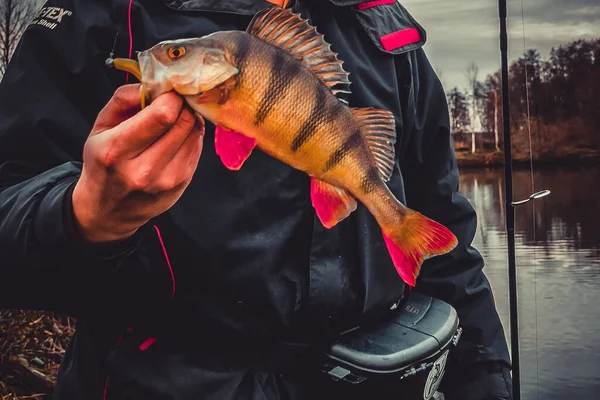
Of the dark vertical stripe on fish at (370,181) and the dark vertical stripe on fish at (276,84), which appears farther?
the dark vertical stripe on fish at (370,181)

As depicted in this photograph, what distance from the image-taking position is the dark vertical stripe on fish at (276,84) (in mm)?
1296

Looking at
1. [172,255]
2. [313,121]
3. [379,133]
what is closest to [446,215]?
[379,133]

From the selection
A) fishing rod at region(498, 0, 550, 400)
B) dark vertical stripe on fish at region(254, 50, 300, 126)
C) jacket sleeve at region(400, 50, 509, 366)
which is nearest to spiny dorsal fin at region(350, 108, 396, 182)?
dark vertical stripe on fish at region(254, 50, 300, 126)

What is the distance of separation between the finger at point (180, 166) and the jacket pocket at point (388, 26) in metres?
0.91

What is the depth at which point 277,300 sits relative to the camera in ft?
6.07

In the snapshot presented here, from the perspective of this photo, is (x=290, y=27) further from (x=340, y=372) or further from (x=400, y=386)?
(x=400, y=386)

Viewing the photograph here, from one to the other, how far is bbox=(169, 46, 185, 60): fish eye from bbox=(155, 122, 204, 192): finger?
148mm

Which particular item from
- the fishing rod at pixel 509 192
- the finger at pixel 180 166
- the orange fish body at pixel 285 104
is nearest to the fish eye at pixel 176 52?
the orange fish body at pixel 285 104

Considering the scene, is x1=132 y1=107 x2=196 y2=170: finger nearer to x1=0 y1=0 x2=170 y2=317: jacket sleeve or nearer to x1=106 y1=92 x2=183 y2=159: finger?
x1=106 y1=92 x2=183 y2=159: finger

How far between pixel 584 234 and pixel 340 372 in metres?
16.6

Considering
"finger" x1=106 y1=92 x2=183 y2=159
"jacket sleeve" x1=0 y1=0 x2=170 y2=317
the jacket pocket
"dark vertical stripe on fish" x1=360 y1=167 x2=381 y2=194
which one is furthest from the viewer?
the jacket pocket

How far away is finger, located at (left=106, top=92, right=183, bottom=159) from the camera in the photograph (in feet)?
3.96

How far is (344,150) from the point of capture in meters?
A: 1.45

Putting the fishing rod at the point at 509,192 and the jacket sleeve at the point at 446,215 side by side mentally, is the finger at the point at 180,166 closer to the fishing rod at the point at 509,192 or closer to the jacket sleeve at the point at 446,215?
the jacket sleeve at the point at 446,215
